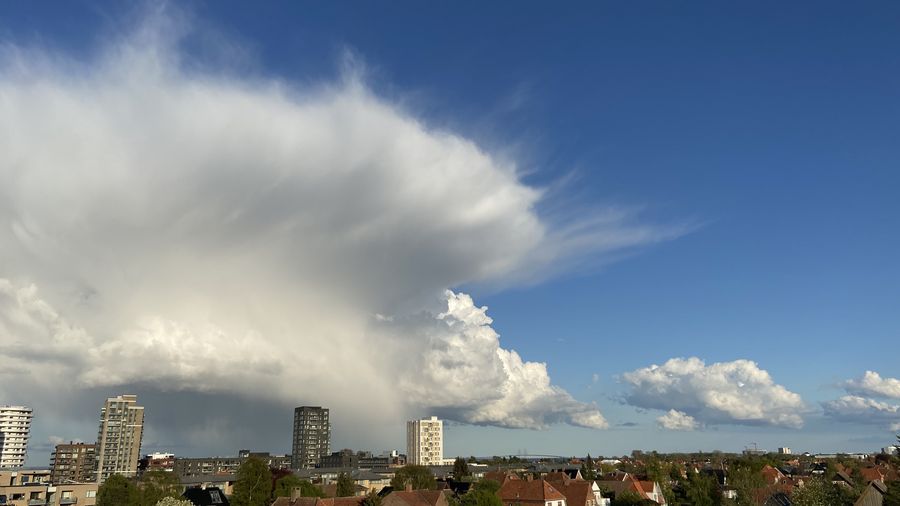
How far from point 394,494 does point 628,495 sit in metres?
42.5

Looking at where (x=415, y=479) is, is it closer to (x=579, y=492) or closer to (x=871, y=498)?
(x=579, y=492)

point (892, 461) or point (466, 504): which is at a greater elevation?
point (892, 461)

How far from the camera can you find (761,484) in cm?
12394

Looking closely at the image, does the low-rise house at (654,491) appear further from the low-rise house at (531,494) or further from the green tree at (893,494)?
the green tree at (893,494)

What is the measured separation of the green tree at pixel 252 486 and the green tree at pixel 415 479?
1330 inches

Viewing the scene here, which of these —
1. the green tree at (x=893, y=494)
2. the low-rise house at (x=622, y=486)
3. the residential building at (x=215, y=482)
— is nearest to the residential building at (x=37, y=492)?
the residential building at (x=215, y=482)

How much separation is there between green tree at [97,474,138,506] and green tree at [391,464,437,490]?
170ft

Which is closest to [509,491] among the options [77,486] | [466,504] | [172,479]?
[466,504]

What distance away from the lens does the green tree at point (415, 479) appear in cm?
13788

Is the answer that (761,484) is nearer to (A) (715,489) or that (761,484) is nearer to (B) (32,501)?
(A) (715,489)

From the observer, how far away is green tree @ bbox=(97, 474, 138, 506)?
10719 cm

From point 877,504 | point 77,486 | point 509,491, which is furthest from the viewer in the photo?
point 77,486

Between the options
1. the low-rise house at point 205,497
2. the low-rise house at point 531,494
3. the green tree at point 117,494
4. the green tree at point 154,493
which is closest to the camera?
the green tree at point 154,493

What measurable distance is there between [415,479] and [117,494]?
63.0 meters
